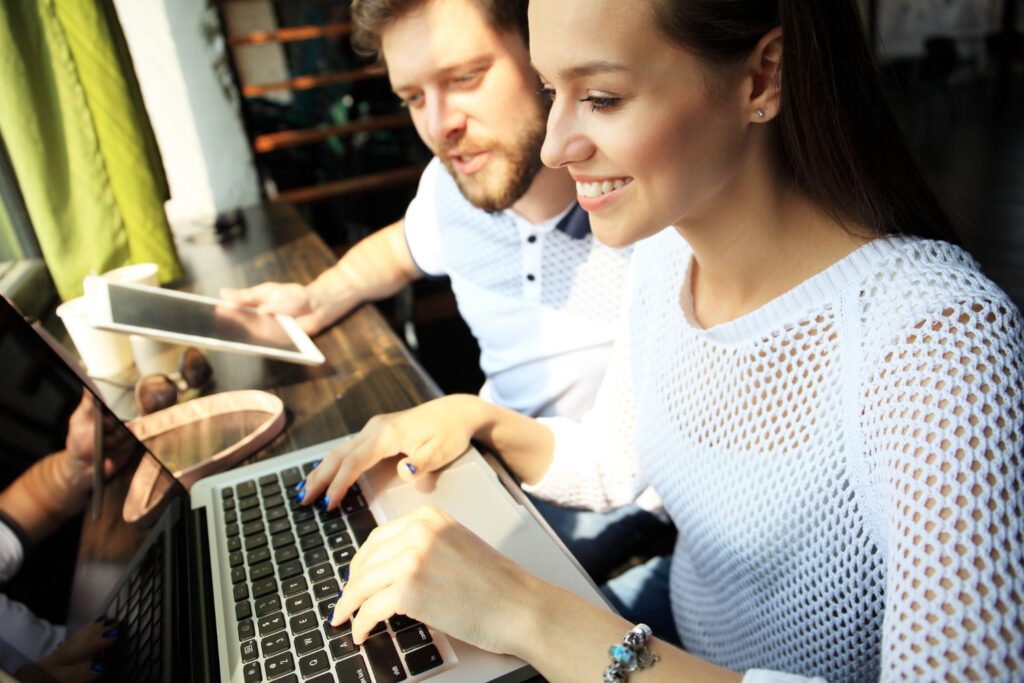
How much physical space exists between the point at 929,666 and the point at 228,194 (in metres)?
2.55

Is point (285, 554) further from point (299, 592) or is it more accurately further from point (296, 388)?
point (296, 388)

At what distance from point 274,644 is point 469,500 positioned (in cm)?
26

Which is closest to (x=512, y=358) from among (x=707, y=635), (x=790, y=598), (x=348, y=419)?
(x=348, y=419)

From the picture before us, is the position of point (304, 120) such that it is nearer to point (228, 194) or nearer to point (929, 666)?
point (228, 194)

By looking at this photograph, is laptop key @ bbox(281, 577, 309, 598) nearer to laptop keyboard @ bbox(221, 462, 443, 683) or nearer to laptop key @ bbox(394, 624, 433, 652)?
laptop keyboard @ bbox(221, 462, 443, 683)

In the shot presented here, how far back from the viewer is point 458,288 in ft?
5.18

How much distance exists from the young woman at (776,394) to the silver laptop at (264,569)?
0.10ft

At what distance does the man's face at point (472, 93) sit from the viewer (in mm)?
1232

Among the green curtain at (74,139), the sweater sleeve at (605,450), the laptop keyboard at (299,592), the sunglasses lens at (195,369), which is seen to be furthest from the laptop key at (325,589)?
the green curtain at (74,139)

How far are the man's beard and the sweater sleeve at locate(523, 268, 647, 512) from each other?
0.37 m

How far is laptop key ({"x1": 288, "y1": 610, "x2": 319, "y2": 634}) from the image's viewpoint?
67 centimetres

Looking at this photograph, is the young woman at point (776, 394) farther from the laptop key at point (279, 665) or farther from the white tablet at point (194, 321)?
the white tablet at point (194, 321)

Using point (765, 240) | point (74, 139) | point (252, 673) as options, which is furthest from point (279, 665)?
point (74, 139)

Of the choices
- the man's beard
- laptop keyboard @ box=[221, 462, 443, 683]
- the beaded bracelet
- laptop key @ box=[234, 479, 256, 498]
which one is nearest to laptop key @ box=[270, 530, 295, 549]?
laptop keyboard @ box=[221, 462, 443, 683]
